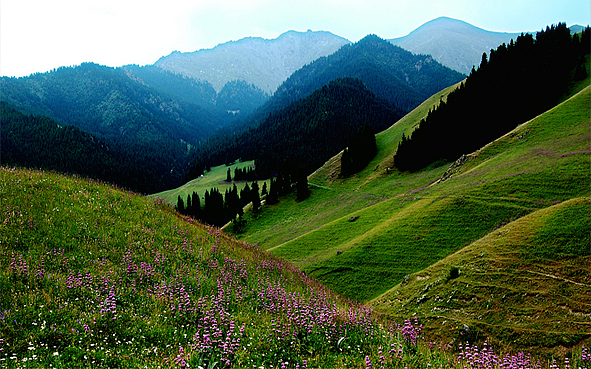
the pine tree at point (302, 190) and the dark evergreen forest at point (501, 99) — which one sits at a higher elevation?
the dark evergreen forest at point (501, 99)

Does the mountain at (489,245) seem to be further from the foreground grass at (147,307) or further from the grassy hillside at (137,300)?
the grassy hillside at (137,300)

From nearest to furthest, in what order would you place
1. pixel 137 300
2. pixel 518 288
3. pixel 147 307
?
pixel 147 307 → pixel 137 300 → pixel 518 288

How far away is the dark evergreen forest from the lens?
62.6 m

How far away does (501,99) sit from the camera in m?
66.6

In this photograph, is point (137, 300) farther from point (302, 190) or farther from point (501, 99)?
point (501, 99)

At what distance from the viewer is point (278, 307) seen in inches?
396

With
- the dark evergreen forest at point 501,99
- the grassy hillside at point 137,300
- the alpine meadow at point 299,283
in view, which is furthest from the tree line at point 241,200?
the grassy hillside at point 137,300

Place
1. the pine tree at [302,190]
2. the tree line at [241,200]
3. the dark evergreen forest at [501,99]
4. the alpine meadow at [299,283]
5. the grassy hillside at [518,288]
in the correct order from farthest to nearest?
the tree line at [241,200], the pine tree at [302,190], the dark evergreen forest at [501,99], the grassy hillside at [518,288], the alpine meadow at [299,283]

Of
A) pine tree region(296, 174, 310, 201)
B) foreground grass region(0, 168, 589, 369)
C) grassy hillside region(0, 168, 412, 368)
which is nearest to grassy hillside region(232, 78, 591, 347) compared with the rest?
foreground grass region(0, 168, 589, 369)

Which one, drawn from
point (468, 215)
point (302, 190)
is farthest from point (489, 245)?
point (302, 190)


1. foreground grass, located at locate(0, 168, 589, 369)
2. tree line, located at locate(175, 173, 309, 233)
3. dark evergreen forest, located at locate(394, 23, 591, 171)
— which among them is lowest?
tree line, located at locate(175, 173, 309, 233)

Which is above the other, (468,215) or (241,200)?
(468,215)

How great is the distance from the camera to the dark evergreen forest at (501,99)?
205ft

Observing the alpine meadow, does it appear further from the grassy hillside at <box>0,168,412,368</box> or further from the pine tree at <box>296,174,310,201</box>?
the pine tree at <box>296,174,310,201</box>
